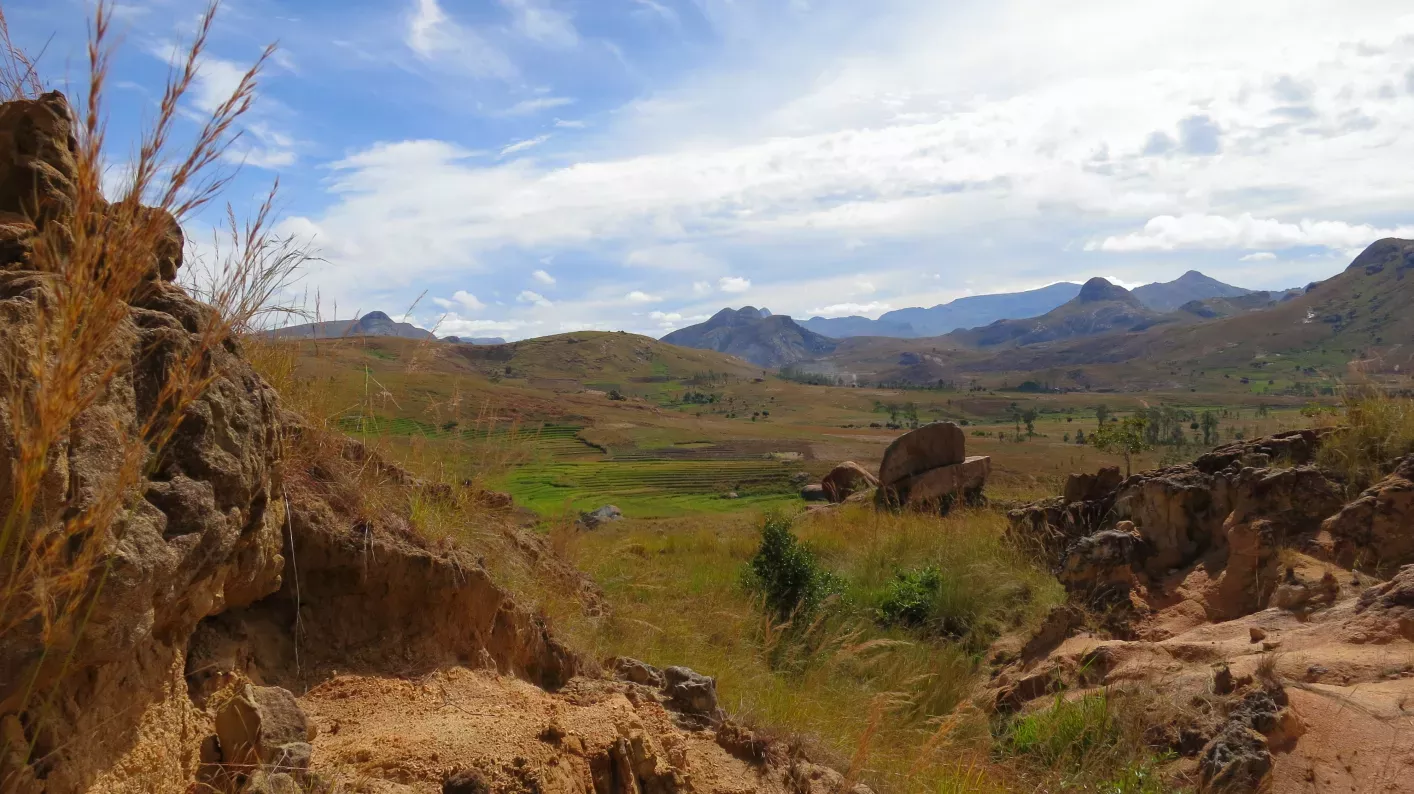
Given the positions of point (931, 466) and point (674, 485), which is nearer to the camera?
point (931, 466)

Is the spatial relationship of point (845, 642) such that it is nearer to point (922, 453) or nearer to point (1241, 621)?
point (1241, 621)

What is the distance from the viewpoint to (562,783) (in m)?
2.99

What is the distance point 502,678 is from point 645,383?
150 metres

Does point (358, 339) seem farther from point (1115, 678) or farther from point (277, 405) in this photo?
point (1115, 678)

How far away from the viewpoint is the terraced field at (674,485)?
82.9ft

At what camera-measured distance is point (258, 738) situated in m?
2.55

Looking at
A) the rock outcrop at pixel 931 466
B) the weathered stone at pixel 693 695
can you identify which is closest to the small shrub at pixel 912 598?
the weathered stone at pixel 693 695

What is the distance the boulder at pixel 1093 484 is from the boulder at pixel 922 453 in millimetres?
9088

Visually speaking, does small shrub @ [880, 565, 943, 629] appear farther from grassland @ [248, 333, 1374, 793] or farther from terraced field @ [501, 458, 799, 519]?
terraced field @ [501, 458, 799, 519]

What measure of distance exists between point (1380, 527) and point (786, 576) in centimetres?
508

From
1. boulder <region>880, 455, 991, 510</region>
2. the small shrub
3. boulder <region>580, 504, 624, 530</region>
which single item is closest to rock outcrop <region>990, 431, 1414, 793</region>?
the small shrub

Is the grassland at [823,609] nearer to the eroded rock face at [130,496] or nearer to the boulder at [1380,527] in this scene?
the eroded rock face at [130,496]

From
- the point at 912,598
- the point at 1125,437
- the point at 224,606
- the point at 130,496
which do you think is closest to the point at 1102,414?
the point at 1125,437

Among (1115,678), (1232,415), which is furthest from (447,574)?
(1232,415)
